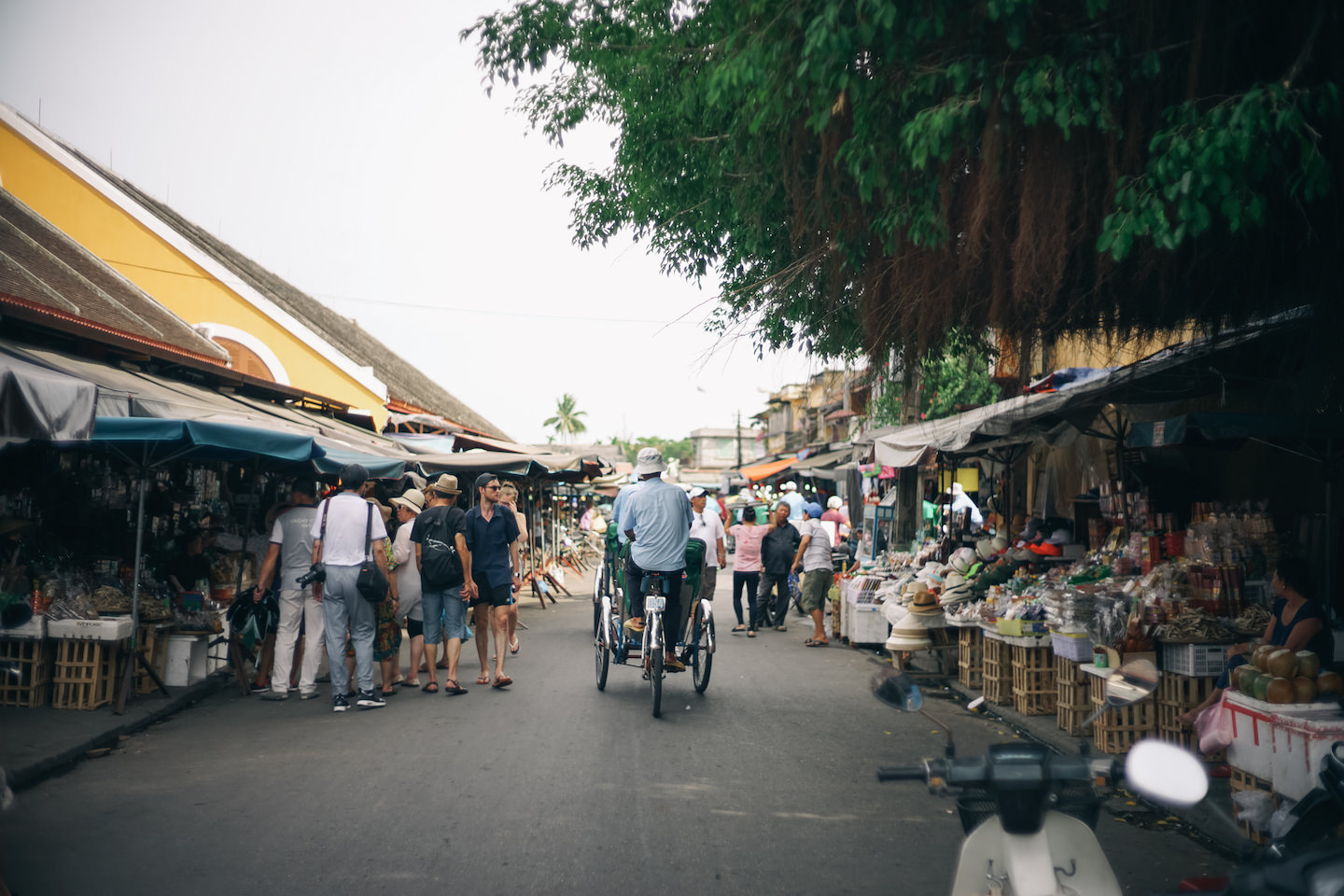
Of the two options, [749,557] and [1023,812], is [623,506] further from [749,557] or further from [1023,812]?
[1023,812]

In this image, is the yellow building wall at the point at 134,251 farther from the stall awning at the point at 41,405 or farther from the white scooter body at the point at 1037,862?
the white scooter body at the point at 1037,862

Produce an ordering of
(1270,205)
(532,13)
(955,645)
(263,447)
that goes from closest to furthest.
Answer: (1270,205), (532,13), (263,447), (955,645)

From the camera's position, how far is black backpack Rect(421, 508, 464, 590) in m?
9.48

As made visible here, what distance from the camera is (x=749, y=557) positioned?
1577 centimetres

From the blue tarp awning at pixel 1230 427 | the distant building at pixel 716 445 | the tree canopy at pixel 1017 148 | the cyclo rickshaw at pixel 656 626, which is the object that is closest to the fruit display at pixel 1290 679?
the tree canopy at pixel 1017 148

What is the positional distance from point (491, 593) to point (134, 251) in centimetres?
1715

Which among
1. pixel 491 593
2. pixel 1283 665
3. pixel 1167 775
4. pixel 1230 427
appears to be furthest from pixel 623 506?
pixel 1167 775

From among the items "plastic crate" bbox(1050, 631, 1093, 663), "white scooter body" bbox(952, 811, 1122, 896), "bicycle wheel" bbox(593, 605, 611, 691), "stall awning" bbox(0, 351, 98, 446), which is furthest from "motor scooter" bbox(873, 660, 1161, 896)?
"bicycle wheel" bbox(593, 605, 611, 691)

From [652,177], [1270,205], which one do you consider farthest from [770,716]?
[1270,205]

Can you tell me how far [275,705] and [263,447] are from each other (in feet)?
7.72

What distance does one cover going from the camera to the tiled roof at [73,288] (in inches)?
402

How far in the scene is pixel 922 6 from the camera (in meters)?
4.43

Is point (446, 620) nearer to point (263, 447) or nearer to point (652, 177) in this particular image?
point (263, 447)

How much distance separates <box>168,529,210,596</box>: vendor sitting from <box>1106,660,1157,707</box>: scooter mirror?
885 centimetres
